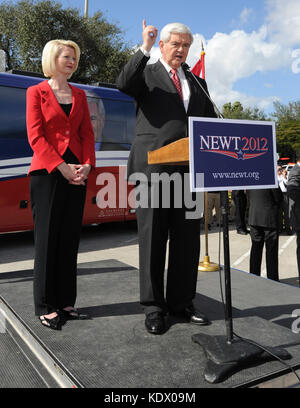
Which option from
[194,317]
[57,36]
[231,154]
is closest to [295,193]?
[194,317]

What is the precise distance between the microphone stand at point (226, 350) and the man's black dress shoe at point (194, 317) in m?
0.27

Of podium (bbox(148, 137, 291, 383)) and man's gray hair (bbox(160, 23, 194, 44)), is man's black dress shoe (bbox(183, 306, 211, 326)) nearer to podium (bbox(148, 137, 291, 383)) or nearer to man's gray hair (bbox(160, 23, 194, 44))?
podium (bbox(148, 137, 291, 383))

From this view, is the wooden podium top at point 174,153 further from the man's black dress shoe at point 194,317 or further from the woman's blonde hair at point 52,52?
the man's black dress shoe at point 194,317

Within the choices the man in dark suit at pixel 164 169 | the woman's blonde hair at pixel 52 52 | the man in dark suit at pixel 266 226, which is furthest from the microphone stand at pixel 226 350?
the man in dark suit at pixel 266 226

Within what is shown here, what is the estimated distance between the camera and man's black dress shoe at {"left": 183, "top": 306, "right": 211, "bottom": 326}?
2553 millimetres

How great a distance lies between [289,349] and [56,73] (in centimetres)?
228

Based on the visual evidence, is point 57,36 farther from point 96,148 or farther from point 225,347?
point 225,347

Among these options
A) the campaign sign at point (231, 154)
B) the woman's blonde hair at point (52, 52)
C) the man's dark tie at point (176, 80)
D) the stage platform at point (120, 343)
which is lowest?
the stage platform at point (120, 343)

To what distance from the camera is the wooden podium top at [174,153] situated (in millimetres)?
2023

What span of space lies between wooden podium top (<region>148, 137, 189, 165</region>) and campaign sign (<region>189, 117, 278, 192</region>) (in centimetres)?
10

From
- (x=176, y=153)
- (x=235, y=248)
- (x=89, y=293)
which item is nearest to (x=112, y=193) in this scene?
(x=235, y=248)

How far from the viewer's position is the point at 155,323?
2420 mm

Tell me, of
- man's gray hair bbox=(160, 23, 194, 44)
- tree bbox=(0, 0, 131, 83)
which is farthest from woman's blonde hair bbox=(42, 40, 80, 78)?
tree bbox=(0, 0, 131, 83)

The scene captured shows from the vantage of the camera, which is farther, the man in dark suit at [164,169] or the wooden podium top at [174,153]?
the man in dark suit at [164,169]
